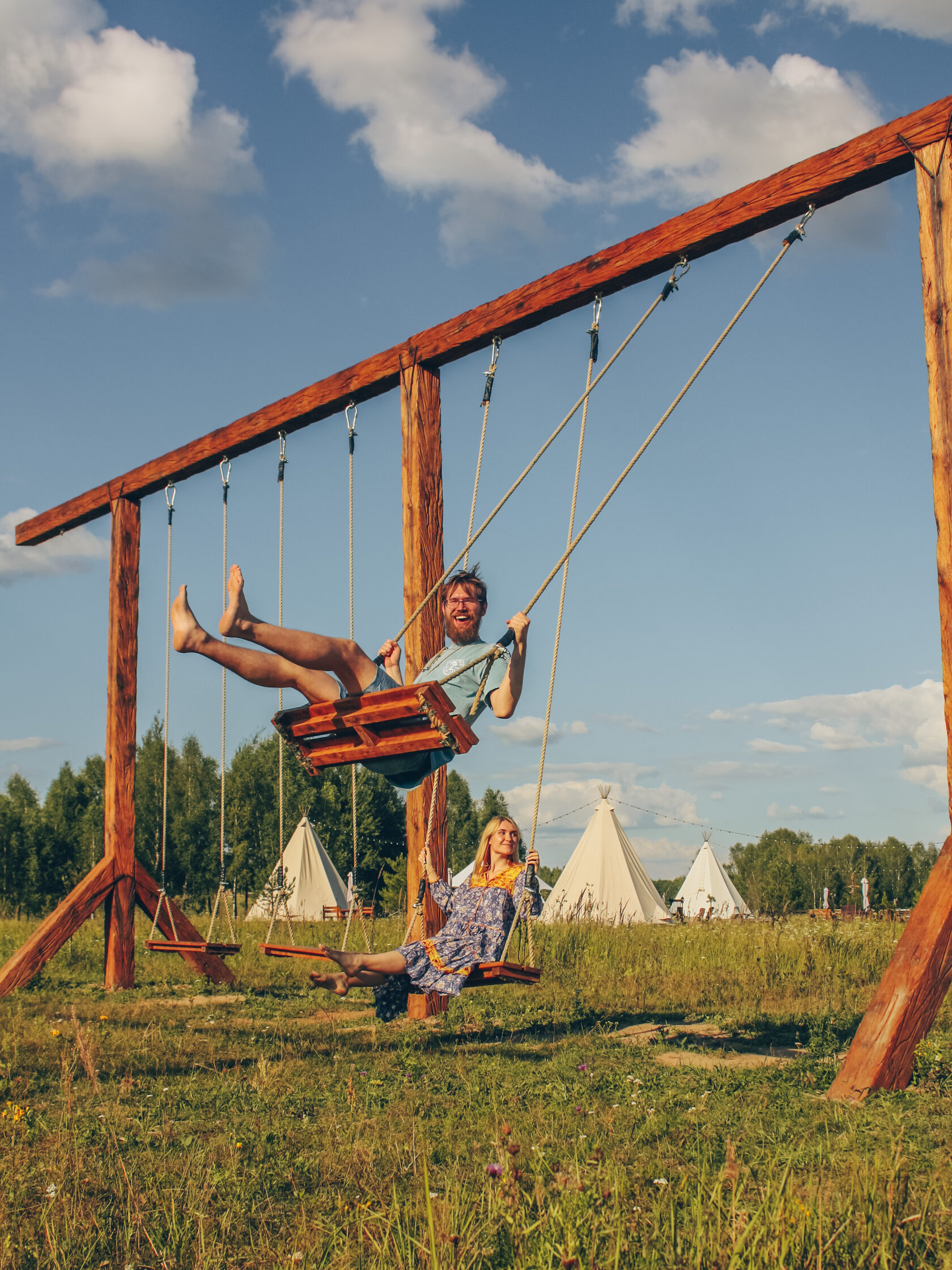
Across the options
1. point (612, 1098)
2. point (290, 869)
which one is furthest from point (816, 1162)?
point (290, 869)

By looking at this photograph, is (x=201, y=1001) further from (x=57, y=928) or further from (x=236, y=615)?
(x=236, y=615)

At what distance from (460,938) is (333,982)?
3.34 ft

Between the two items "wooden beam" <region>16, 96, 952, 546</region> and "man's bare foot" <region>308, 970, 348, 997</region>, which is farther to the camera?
"wooden beam" <region>16, 96, 952, 546</region>

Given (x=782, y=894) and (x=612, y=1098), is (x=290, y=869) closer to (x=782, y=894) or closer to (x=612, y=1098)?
(x=782, y=894)

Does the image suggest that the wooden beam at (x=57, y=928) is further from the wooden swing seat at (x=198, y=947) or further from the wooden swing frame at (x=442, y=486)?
the wooden swing seat at (x=198, y=947)

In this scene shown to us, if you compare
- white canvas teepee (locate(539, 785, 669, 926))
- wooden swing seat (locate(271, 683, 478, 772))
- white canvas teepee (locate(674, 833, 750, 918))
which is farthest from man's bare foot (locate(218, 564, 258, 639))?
white canvas teepee (locate(674, 833, 750, 918))

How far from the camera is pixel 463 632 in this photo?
607cm

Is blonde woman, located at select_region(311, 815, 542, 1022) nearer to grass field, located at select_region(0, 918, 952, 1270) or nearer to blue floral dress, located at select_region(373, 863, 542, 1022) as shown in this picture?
blue floral dress, located at select_region(373, 863, 542, 1022)

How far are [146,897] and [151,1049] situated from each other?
357 centimetres

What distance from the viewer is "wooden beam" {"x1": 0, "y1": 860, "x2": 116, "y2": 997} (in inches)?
346

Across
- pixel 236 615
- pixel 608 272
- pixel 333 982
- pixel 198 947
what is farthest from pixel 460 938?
pixel 608 272

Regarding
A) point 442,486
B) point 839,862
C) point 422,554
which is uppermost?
point 442,486

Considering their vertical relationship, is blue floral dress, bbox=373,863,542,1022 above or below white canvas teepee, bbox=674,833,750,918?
above

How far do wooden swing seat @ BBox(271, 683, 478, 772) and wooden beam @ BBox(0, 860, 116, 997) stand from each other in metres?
4.79
